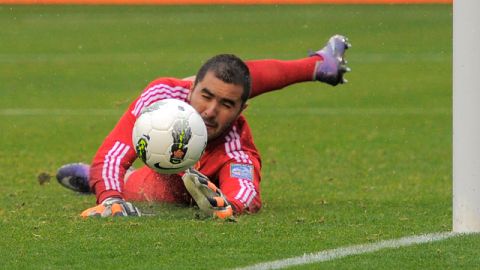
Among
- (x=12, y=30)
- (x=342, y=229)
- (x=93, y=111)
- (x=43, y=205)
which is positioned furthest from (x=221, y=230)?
(x=12, y=30)

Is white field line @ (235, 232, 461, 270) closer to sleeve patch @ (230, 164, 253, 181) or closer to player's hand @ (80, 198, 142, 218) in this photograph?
player's hand @ (80, 198, 142, 218)

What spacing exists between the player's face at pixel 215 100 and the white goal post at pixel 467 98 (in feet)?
6.45

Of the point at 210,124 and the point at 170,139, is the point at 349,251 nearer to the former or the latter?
the point at 170,139

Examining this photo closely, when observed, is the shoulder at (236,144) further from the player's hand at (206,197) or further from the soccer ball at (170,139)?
the player's hand at (206,197)

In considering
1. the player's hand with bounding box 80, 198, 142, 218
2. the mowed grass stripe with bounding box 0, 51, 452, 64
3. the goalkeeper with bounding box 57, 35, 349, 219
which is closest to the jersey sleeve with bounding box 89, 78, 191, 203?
the goalkeeper with bounding box 57, 35, 349, 219

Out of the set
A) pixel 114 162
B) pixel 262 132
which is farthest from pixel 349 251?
pixel 262 132

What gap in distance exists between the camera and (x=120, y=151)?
8320 mm

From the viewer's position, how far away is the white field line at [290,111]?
16469 mm

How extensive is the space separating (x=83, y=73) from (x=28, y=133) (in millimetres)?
7350

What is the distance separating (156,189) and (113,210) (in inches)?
36.4

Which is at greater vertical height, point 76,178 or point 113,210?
point 113,210

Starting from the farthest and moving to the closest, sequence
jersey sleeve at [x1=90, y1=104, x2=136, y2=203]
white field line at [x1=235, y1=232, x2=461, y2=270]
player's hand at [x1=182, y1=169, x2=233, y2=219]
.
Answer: jersey sleeve at [x1=90, y1=104, x2=136, y2=203] → player's hand at [x1=182, y1=169, x2=233, y2=219] → white field line at [x1=235, y1=232, x2=461, y2=270]

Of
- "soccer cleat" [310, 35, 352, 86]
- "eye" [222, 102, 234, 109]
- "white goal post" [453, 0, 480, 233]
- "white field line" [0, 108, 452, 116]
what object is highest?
"white goal post" [453, 0, 480, 233]

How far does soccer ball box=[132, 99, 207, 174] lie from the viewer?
304 inches
